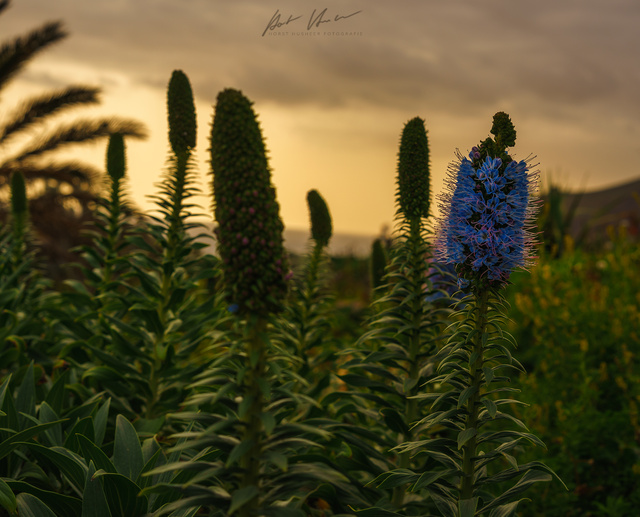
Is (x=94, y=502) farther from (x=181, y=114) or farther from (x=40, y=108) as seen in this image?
(x=40, y=108)

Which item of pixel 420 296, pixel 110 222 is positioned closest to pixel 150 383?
pixel 110 222

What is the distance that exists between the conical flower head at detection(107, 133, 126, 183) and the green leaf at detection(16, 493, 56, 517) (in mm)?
2939

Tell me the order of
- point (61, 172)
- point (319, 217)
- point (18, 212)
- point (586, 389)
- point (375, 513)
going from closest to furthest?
1. point (375, 513)
2. point (319, 217)
3. point (586, 389)
4. point (18, 212)
5. point (61, 172)

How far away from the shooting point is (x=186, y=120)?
4.14m

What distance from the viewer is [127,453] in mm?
2963

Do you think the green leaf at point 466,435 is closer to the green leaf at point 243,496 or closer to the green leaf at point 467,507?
the green leaf at point 467,507

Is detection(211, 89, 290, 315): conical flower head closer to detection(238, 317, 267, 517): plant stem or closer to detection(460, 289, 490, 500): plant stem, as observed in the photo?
detection(238, 317, 267, 517): plant stem

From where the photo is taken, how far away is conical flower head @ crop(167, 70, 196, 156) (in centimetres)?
403

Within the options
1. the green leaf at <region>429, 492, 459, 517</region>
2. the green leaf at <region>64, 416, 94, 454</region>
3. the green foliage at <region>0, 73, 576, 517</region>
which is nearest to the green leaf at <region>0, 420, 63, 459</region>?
the green foliage at <region>0, 73, 576, 517</region>

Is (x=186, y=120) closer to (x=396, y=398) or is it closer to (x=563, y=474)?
(x=396, y=398)

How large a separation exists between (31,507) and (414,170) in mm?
2578

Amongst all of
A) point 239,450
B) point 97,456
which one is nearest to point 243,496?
point 239,450

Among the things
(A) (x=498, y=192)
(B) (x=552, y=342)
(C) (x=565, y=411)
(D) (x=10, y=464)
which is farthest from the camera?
(B) (x=552, y=342)

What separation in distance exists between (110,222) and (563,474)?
418 cm
